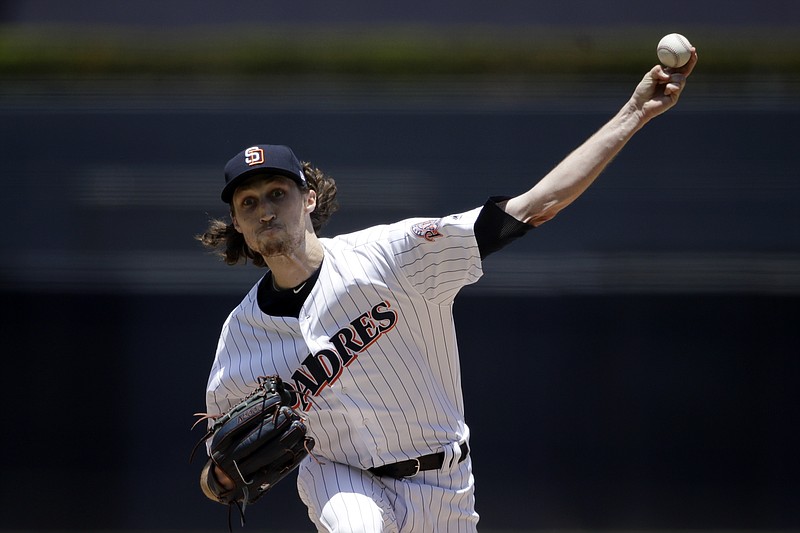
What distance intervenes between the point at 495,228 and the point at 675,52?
1.74 feet

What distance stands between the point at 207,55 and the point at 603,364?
8.13ft

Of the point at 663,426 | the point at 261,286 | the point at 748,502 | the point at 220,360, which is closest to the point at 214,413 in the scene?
the point at 220,360

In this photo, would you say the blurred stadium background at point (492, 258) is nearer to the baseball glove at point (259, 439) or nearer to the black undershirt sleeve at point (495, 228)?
the baseball glove at point (259, 439)

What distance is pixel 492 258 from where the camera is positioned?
4.82 meters

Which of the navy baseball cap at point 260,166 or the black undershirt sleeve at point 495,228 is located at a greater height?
the navy baseball cap at point 260,166

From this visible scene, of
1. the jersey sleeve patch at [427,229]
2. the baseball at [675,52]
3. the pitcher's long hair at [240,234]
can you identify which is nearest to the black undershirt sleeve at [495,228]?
the jersey sleeve patch at [427,229]

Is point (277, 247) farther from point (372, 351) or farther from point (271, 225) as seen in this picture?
point (372, 351)

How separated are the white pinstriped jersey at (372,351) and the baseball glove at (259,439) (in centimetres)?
8

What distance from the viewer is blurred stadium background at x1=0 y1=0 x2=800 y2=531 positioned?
4.80 meters

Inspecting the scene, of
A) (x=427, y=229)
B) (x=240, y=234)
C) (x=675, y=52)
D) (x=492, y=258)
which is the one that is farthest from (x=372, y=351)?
(x=492, y=258)

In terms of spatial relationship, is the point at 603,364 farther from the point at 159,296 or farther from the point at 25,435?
the point at 25,435

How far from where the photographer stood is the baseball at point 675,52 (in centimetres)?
213

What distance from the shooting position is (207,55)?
505 cm

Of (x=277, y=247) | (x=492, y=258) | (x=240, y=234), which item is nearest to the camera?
(x=277, y=247)
